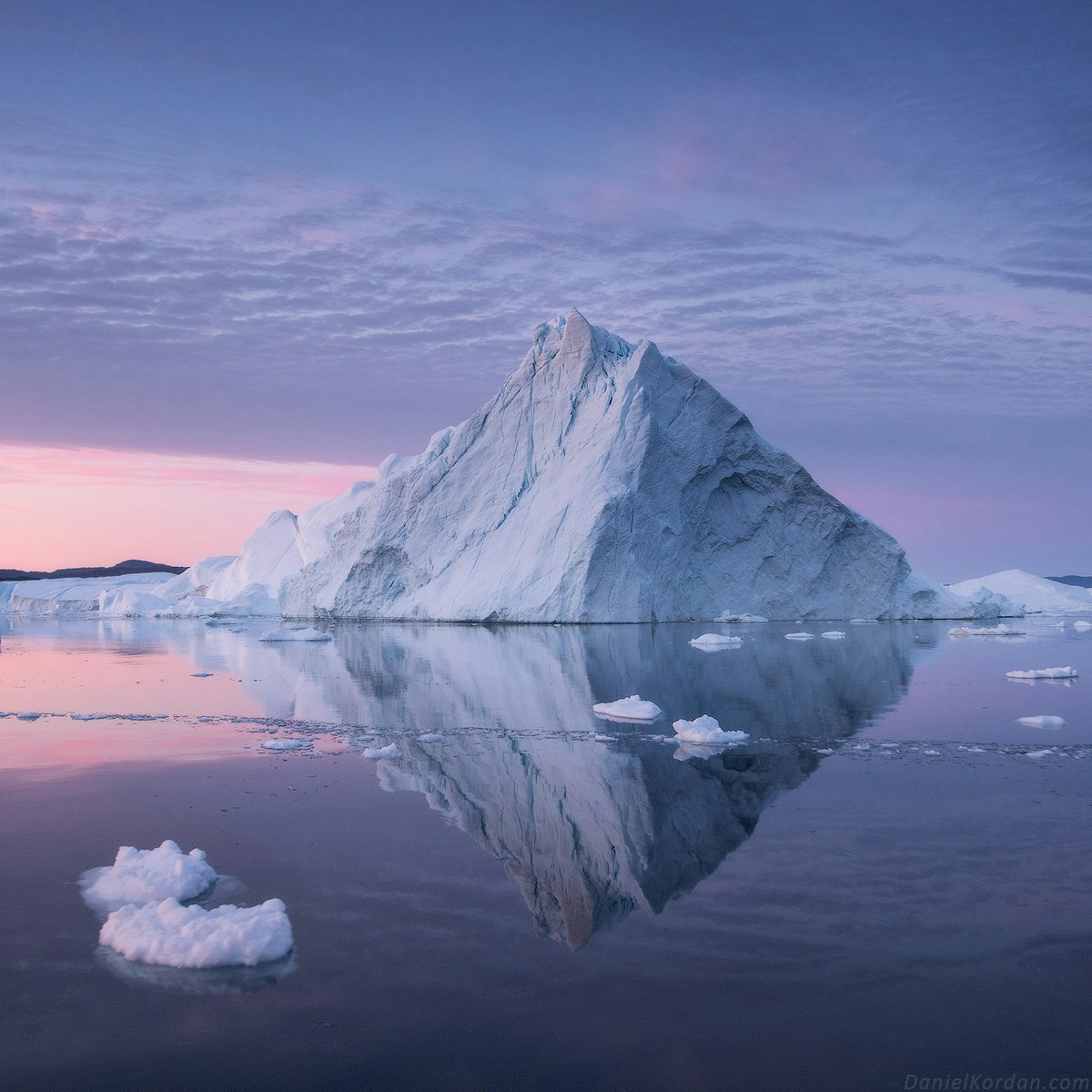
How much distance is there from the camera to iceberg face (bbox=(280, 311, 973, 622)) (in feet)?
92.4

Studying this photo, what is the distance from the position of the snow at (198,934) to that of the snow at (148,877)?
0.26 metres

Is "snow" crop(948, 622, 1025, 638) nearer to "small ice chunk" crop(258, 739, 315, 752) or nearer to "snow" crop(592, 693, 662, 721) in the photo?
"snow" crop(592, 693, 662, 721)

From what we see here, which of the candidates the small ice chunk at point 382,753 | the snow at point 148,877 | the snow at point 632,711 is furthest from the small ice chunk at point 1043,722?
the snow at point 148,877

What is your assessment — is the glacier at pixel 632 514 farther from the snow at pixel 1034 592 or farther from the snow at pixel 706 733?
the snow at pixel 706 733

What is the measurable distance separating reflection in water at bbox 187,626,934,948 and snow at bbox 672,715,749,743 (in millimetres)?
154

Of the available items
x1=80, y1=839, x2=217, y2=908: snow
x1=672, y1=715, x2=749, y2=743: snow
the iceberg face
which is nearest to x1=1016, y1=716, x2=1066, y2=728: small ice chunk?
x1=672, y1=715, x2=749, y2=743: snow

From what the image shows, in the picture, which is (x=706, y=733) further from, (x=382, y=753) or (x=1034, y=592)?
(x=1034, y=592)

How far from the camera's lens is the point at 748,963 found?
3.19 m

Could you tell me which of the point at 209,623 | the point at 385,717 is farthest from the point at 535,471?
the point at 385,717

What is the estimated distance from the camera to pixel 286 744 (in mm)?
7234

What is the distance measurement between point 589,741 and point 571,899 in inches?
142

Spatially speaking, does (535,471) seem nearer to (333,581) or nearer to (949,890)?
(333,581)

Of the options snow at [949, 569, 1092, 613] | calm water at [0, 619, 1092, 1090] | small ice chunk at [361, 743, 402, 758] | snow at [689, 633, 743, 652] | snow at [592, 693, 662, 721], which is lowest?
calm water at [0, 619, 1092, 1090]

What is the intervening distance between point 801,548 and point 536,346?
10.5m
